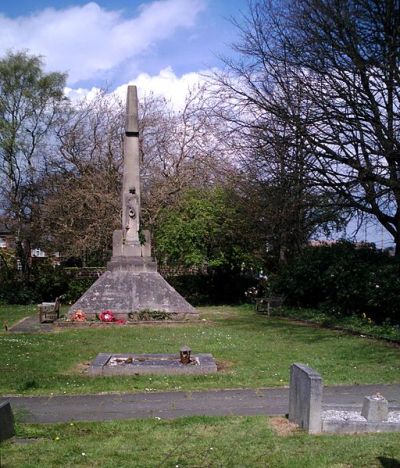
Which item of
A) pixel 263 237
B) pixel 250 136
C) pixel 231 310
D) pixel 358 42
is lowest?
pixel 231 310

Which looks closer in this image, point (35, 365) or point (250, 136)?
point (35, 365)

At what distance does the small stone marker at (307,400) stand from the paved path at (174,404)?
591mm

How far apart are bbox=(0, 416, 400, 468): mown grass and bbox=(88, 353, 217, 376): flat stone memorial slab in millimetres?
3795

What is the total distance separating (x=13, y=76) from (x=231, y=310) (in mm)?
23460

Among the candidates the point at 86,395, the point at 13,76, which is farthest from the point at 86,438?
the point at 13,76

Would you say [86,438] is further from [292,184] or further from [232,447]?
[292,184]

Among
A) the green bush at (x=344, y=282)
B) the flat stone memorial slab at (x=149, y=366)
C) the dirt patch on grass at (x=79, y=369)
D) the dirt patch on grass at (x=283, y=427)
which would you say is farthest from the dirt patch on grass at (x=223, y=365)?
the green bush at (x=344, y=282)

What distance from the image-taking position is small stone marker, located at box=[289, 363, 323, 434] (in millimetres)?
7215

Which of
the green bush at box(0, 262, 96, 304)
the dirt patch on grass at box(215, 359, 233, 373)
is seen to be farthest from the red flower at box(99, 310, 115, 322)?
the green bush at box(0, 262, 96, 304)

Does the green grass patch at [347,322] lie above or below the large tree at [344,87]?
below

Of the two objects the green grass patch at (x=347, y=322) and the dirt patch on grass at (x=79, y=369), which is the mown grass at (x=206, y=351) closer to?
the dirt patch on grass at (x=79, y=369)

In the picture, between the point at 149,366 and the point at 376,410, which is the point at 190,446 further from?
the point at 149,366

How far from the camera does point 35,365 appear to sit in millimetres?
12578

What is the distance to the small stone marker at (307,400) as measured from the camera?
721 centimetres
